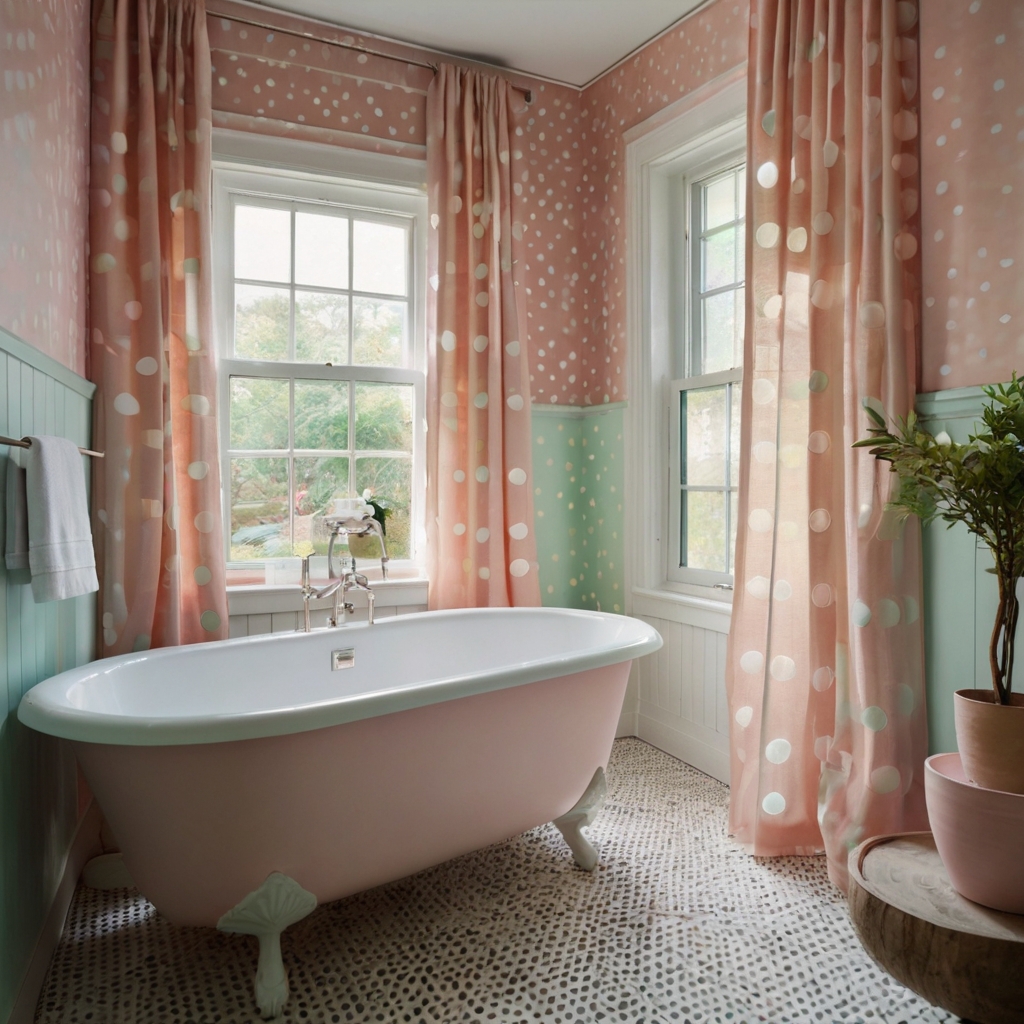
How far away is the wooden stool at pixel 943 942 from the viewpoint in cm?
131

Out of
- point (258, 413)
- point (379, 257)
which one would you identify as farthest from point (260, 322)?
point (379, 257)

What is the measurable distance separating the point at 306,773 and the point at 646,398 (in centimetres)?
204

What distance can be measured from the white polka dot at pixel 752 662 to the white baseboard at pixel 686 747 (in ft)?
1.93

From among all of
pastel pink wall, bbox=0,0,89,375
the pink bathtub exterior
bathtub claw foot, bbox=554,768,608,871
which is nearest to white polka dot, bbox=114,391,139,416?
pastel pink wall, bbox=0,0,89,375

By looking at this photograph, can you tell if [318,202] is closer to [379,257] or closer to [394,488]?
[379,257]

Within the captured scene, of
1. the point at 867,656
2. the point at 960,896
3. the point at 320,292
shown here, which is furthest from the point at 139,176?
the point at 960,896

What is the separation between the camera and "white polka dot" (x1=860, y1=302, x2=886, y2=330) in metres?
1.99

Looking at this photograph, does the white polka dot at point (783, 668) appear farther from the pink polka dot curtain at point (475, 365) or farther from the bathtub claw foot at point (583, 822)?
the pink polka dot curtain at point (475, 365)

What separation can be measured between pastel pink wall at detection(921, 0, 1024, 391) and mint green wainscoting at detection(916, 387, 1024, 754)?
0.08m

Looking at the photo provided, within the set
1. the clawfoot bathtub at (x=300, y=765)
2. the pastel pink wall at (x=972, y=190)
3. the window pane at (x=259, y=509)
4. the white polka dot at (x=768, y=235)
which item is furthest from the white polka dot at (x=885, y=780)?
the window pane at (x=259, y=509)

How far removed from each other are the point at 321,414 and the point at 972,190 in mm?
2204

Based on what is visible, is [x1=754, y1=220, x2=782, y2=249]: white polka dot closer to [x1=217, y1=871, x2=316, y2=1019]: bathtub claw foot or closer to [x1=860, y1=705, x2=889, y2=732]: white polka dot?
[x1=860, y1=705, x2=889, y2=732]: white polka dot

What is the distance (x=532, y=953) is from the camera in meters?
1.81

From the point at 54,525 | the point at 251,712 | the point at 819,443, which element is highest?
the point at 819,443
